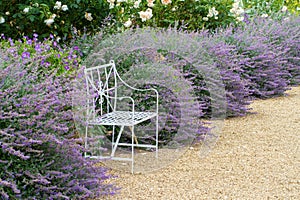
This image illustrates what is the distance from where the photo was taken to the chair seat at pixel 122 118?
3.56 metres

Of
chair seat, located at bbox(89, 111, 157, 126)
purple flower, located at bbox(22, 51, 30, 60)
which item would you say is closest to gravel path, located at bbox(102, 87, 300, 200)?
chair seat, located at bbox(89, 111, 157, 126)

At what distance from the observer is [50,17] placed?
5.08 metres

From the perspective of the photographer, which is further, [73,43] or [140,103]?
[73,43]

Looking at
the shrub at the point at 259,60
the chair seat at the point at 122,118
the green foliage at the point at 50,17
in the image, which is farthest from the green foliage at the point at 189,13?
the chair seat at the point at 122,118

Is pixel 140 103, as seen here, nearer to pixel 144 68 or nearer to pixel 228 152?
pixel 144 68

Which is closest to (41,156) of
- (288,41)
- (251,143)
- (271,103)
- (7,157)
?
→ (7,157)

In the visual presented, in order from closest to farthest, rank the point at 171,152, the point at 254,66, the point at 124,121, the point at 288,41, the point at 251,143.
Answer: the point at 124,121 → the point at 171,152 → the point at 251,143 → the point at 254,66 → the point at 288,41

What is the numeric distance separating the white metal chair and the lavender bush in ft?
1.46

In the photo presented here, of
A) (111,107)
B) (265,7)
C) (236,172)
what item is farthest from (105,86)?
(265,7)

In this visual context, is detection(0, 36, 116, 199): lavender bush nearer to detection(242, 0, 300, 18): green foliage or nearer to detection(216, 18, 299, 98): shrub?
detection(216, 18, 299, 98): shrub

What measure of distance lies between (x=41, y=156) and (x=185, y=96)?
198 cm

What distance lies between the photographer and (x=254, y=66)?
19.7 feet

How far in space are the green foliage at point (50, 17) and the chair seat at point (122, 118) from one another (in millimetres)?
1600

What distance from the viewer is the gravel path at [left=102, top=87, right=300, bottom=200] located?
10.8 feet
